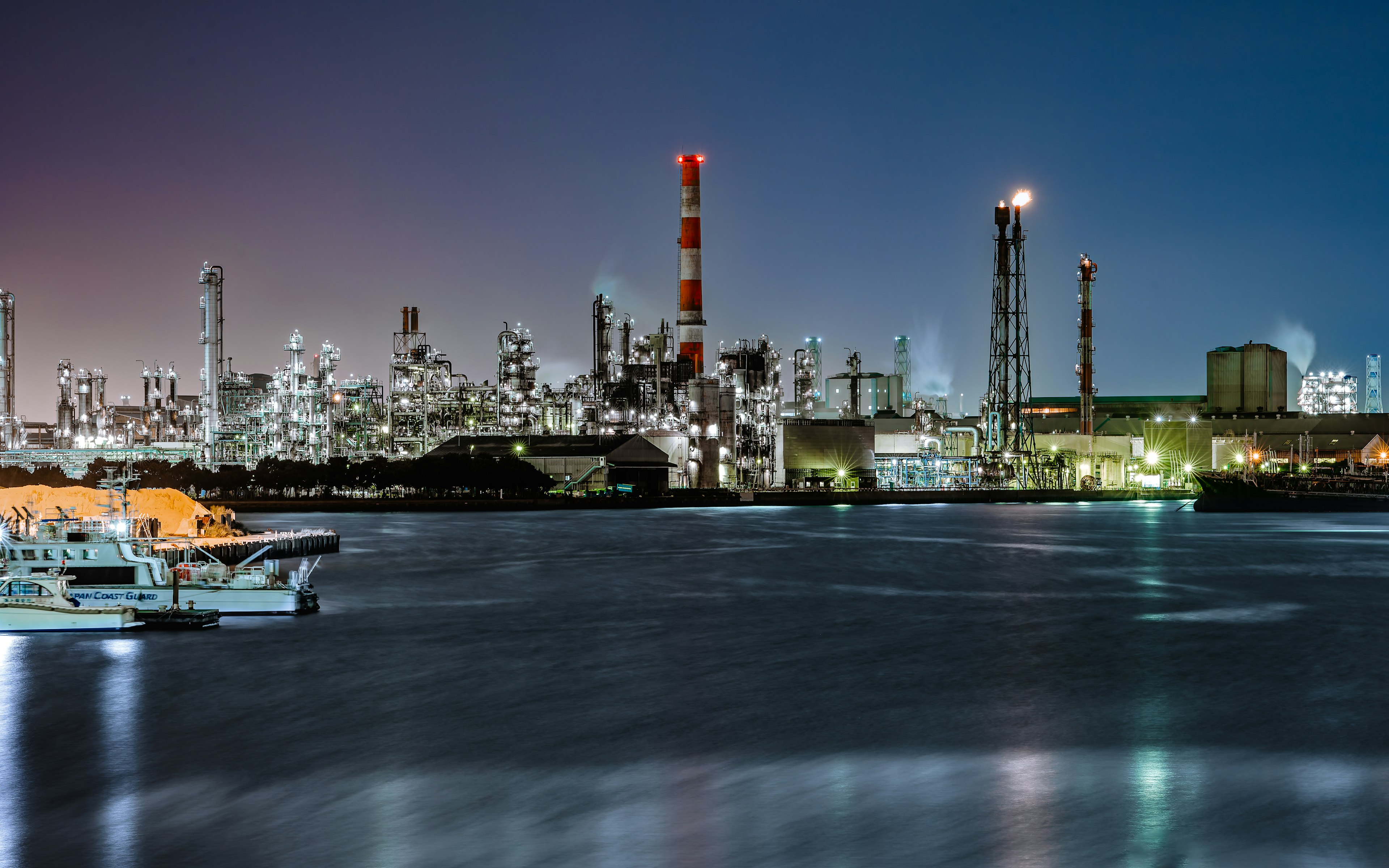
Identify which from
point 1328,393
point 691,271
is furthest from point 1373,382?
point 691,271

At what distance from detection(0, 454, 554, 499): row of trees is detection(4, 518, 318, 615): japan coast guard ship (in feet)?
177

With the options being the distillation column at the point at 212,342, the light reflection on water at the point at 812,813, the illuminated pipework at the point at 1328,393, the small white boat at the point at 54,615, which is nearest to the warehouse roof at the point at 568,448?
the distillation column at the point at 212,342

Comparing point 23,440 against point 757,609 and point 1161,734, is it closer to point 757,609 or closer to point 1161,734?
point 757,609

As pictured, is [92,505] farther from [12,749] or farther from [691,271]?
[691,271]

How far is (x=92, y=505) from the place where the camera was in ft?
131

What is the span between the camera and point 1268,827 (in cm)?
1319

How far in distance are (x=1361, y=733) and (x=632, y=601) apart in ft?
65.9

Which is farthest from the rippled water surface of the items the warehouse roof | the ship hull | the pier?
the ship hull

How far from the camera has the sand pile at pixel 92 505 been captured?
40.7 m

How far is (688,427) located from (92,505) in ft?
180

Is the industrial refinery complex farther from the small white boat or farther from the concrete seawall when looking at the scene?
the small white boat

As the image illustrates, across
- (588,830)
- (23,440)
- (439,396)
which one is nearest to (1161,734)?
(588,830)

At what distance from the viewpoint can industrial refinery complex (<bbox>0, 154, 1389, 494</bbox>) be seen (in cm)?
9119

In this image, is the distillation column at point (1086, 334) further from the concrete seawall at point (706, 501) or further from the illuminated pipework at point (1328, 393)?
the illuminated pipework at point (1328, 393)
